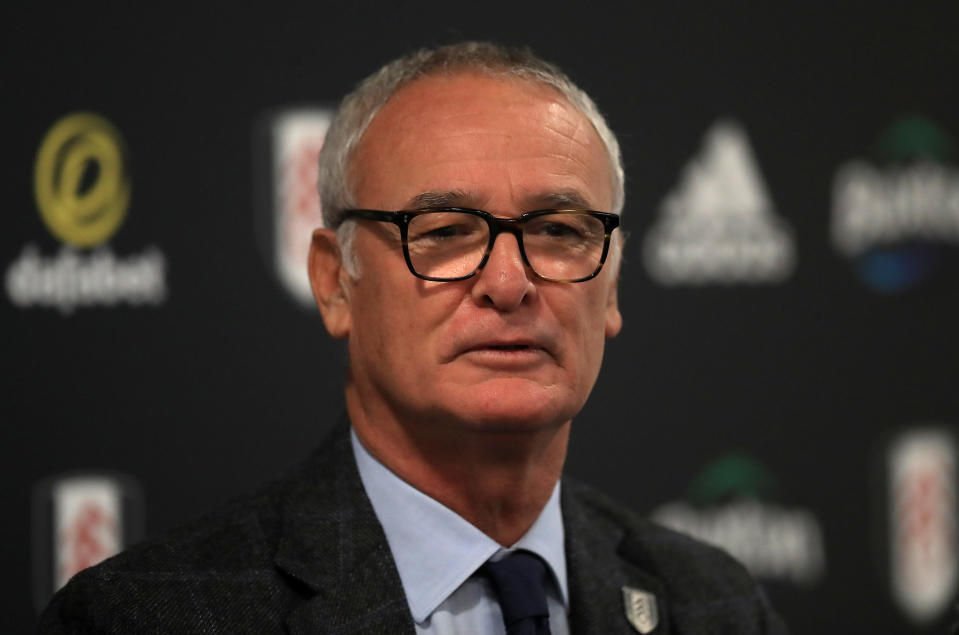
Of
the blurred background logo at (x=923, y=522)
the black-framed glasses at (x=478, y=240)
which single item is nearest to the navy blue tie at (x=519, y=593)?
the black-framed glasses at (x=478, y=240)

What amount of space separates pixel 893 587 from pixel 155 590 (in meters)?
1.71

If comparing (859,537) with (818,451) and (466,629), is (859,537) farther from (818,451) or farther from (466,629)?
(466,629)

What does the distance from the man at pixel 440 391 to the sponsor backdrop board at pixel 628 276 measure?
0.68 metres

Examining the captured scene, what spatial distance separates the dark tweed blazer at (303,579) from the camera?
1.39 m

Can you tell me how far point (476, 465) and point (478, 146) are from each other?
0.41m

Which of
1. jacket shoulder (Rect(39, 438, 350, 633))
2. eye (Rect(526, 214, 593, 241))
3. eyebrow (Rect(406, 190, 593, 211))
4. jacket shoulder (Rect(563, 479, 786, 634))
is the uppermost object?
eyebrow (Rect(406, 190, 593, 211))

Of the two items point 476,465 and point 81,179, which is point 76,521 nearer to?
point 81,179

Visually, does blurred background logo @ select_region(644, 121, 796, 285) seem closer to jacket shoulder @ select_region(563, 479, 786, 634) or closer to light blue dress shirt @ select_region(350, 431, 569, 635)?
jacket shoulder @ select_region(563, 479, 786, 634)

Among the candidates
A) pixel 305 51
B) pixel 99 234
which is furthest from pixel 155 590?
pixel 305 51

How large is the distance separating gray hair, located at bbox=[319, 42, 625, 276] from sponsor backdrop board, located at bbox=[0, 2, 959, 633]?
0.68m

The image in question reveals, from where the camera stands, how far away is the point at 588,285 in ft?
4.91

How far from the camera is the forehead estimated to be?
144 cm

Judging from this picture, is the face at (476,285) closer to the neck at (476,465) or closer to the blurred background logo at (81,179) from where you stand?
the neck at (476,465)

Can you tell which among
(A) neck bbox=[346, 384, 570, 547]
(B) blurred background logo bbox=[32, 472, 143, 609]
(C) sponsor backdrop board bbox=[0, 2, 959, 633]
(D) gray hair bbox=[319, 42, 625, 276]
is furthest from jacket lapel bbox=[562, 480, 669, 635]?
(B) blurred background logo bbox=[32, 472, 143, 609]
